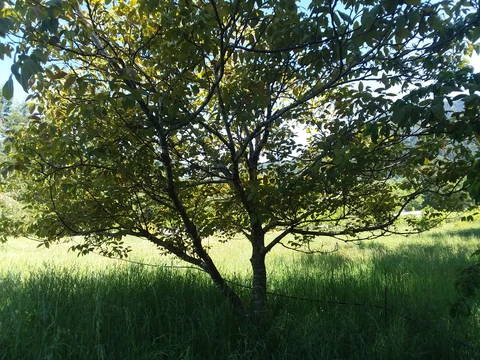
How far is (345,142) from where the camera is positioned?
3.21 m

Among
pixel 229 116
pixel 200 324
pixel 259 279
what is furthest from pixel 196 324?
pixel 229 116

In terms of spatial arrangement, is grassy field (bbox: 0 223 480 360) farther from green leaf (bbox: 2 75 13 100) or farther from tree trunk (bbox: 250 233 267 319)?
green leaf (bbox: 2 75 13 100)

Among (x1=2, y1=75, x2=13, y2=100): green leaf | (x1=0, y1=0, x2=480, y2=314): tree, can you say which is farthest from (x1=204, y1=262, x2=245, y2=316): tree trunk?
(x1=2, y1=75, x2=13, y2=100): green leaf

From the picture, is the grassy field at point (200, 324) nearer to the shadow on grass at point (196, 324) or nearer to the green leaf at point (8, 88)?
the shadow on grass at point (196, 324)

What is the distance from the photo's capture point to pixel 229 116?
3.68 meters

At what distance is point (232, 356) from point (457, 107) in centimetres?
231

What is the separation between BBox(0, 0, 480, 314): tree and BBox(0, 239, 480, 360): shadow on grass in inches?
19.4

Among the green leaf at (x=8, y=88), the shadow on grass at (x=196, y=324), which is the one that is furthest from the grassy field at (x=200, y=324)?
the green leaf at (x=8, y=88)

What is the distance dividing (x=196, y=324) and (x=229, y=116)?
183 cm

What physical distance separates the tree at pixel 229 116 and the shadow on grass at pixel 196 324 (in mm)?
492

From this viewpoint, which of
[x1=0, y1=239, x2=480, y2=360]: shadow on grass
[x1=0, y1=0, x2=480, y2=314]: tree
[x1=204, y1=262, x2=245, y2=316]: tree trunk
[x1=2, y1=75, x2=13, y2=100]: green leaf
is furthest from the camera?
[x1=204, y1=262, x2=245, y2=316]: tree trunk

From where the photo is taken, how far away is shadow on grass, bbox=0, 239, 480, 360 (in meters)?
3.30

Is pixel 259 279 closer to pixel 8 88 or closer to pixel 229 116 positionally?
pixel 229 116

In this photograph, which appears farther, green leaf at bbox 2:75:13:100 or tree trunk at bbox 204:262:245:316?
tree trunk at bbox 204:262:245:316
